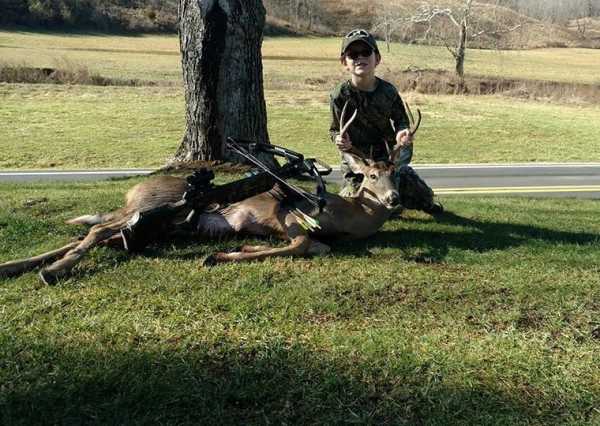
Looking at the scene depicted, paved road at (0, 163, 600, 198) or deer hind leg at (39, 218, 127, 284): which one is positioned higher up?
deer hind leg at (39, 218, 127, 284)

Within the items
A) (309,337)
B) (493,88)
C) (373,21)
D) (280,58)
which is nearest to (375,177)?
(309,337)

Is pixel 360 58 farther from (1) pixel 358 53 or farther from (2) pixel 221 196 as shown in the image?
(2) pixel 221 196

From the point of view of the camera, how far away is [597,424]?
293 centimetres

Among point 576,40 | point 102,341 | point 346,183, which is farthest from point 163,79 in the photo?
point 576,40

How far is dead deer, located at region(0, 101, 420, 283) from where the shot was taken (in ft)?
16.0

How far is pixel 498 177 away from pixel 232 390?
37.8 ft

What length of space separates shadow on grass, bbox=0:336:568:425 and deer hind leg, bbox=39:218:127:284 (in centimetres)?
89

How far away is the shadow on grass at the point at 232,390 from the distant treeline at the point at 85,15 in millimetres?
72888

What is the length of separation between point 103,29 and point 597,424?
75.4 meters

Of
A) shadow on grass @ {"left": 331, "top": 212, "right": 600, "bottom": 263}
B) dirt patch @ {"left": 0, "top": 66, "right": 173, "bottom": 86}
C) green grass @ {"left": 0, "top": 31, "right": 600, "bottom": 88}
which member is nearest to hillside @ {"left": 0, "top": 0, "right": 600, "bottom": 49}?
green grass @ {"left": 0, "top": 31, "right": 600, "bottom": 88}

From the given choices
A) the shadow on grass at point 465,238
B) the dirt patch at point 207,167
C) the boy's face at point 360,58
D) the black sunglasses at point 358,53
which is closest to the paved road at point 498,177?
the dirt patch at point 207,167

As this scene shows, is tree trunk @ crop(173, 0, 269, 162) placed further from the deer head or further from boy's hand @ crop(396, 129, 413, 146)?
boy's hand @ crop(396, 129, 413, 146)

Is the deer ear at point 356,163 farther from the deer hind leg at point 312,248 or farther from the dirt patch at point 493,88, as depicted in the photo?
the dirt patch at point 493,88

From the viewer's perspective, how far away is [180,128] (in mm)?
21000
